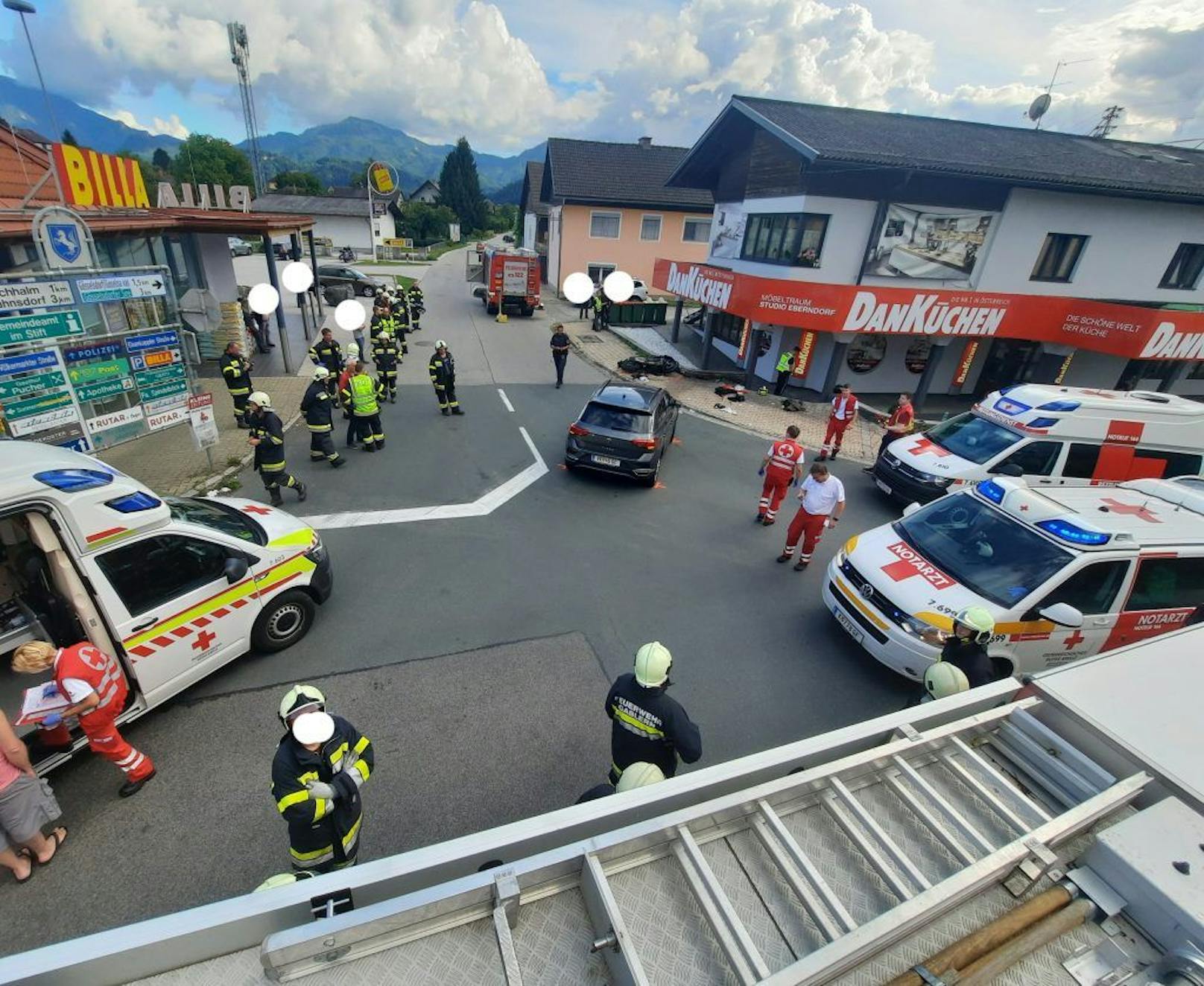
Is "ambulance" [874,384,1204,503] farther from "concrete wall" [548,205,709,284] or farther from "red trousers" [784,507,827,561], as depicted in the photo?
"concrete wall" [548,205,709,284]

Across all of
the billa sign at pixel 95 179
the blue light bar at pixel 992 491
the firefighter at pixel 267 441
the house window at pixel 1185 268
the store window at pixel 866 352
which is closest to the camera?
the blue light bar at pixel 992 491

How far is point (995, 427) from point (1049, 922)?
31.3 feet

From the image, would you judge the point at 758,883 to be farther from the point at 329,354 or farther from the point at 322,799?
the point at 329,354

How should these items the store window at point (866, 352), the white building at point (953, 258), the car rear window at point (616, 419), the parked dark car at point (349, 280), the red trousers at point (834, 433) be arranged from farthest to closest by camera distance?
the parked dark car at point (349, 280) → the store window at point (866, 352) → the white building at point (953, 258) → the red trousers at point (834, 433) → the car rear window at point (616, 419)

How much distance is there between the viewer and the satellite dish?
15.2 meters

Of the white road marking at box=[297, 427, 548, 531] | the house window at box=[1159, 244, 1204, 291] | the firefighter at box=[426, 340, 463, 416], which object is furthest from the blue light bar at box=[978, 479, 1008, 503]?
the house window at box=[1159, 244, 1204, 291]

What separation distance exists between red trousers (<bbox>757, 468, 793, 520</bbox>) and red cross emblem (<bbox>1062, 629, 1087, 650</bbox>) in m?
3.81

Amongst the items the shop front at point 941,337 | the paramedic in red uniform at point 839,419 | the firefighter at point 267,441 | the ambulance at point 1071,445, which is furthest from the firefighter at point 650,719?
the shop front at point 941,337

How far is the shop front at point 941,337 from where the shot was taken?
1420 cm

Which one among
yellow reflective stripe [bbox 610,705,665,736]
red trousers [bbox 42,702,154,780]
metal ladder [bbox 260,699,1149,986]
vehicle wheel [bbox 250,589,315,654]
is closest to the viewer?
metal ladder [bbox 260,699,1149,986]

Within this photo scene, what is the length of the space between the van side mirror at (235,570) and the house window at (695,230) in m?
34.0

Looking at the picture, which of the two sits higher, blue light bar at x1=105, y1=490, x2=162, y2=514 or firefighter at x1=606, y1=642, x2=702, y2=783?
blue light bar at x1=105, y1=490, x2=162, y2=514

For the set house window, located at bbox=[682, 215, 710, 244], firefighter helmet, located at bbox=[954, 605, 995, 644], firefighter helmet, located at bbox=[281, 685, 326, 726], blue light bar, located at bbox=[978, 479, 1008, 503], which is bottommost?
firefighter helmet, located at bbox=[954, 605, 995, 644]

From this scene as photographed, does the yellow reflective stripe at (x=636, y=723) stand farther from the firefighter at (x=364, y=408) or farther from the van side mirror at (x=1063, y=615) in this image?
the firefighter at (x=364, y=408)
